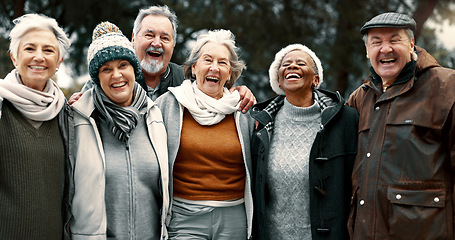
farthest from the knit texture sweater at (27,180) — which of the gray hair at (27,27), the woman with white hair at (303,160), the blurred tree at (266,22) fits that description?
the blurred tree at (266,22)

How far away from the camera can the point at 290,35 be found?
7836 mm

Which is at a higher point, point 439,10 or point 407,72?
point 439,10

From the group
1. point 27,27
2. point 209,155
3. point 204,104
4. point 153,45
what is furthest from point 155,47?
point 27,27

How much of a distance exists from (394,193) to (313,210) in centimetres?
56

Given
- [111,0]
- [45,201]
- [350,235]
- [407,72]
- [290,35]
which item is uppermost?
[111,0]

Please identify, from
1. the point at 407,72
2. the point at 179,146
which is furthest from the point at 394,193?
the point at 179,146

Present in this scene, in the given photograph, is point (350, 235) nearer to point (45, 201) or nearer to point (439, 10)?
point (45, 201)

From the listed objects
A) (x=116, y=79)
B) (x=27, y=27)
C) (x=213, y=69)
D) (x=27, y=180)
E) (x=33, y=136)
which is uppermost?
(x=27, y=27)

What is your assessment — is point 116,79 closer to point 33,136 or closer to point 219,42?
point 33,136

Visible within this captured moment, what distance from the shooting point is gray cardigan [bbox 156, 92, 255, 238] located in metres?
3.04

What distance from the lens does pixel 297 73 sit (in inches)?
128

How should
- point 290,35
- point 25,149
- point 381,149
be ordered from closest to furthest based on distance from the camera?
point 25,149 → point 381,149 → point 290,35

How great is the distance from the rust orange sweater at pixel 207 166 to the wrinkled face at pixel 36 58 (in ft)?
3.25

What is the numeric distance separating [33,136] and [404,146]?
2193 mm
